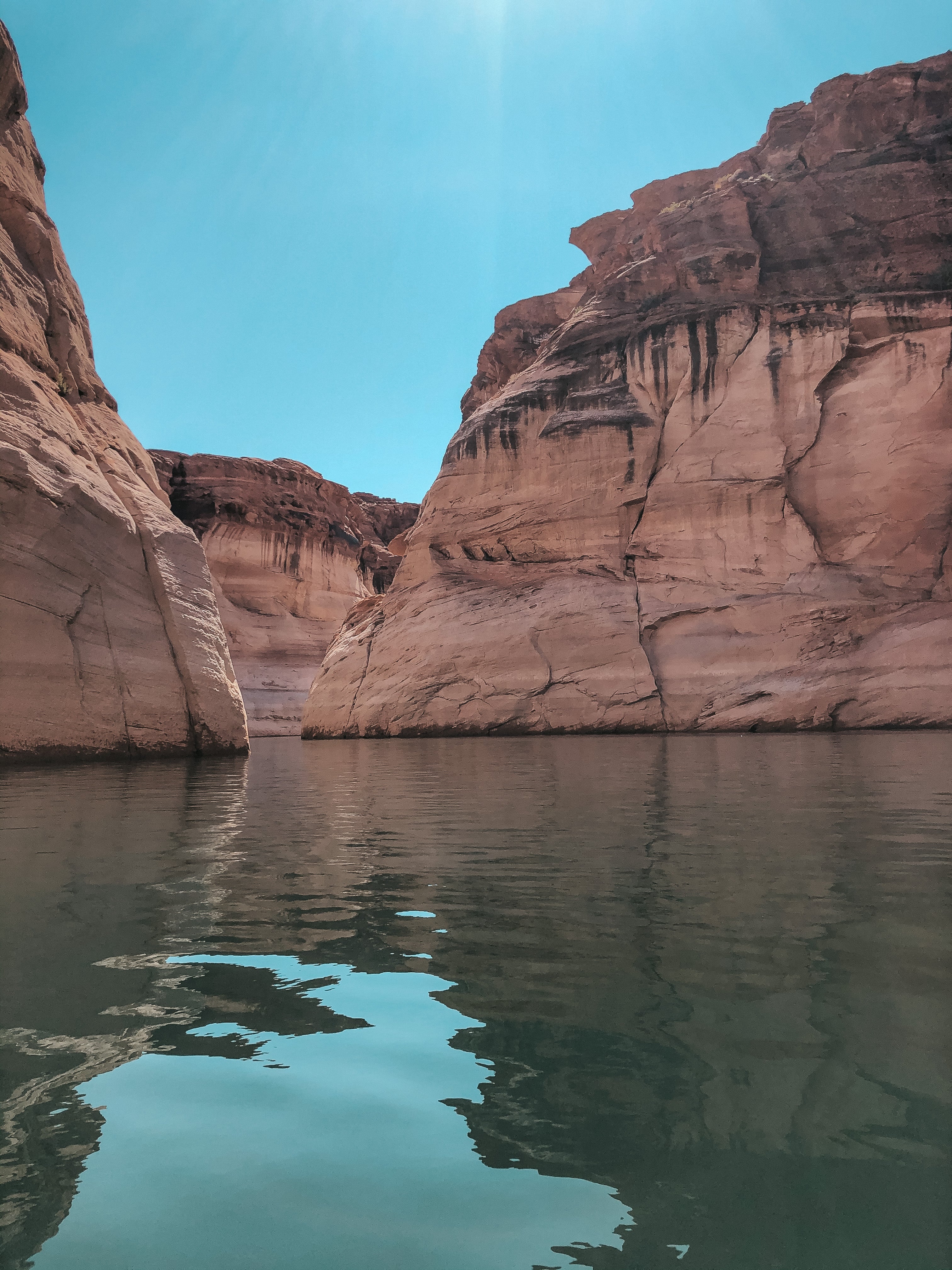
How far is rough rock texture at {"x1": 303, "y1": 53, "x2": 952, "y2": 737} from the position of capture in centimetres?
1839

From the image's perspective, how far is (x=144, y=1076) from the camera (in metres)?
1.76

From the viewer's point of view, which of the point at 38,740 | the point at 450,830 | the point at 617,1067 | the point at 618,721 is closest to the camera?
the point at 617,1067

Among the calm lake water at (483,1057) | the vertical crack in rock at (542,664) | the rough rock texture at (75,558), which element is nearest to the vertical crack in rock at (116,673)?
the rough rock texture at (75,558)

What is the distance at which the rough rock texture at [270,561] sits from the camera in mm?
34000

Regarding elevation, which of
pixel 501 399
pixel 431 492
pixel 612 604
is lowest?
pixel 612 604

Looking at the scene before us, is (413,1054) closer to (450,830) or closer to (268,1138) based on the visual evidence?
(268,1138)

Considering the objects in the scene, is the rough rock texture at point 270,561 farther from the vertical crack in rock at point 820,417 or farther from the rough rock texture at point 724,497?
the vertical crack in rock at point 820,417

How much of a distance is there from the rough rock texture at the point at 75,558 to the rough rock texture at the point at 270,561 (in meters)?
19.5

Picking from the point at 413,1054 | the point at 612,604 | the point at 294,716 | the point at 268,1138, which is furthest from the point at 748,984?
the point at 294,716

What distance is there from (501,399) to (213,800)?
730 inches

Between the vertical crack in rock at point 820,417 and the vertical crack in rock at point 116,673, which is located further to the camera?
the vertical crack in rock at point 820,417

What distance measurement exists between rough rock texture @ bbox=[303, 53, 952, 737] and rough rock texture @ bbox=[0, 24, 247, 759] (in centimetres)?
830

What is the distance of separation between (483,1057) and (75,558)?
11.0 m

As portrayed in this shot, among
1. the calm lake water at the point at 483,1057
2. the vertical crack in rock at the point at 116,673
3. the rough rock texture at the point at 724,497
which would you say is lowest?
the calm lake water at the point at 483,1057
